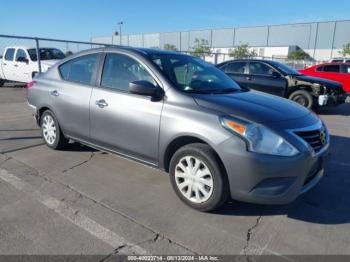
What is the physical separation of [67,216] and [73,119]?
1822mm

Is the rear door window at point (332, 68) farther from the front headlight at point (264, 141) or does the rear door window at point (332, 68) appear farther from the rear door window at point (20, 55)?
the front headlight at point (264, 141)

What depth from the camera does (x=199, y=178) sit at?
3.38m

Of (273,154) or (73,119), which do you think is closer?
(273,154)

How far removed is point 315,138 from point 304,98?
6960 millimetres

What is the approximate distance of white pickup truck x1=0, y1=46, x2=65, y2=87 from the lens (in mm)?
13258

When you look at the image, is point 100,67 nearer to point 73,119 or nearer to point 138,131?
point 73,119

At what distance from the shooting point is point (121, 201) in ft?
12.0

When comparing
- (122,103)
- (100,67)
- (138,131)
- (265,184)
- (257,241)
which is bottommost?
(257,241)

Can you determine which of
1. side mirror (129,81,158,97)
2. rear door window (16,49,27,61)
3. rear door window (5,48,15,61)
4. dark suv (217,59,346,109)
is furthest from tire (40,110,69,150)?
rear door window (5,48,15,61)

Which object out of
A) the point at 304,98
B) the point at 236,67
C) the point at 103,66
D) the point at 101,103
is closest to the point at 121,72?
the point at 103,66

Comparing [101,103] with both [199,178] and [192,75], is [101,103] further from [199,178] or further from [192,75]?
[199,178]

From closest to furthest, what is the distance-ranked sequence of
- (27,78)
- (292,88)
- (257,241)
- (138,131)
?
(257,241) → (138,131) → (292,88) → (27,78)

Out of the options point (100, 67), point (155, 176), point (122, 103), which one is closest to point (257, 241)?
point (155, 176)

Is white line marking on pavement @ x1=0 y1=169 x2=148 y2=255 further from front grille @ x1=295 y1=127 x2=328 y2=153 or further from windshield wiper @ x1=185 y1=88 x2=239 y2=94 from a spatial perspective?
front grille @ x1=295 y1=127 x2=328 y2=153
